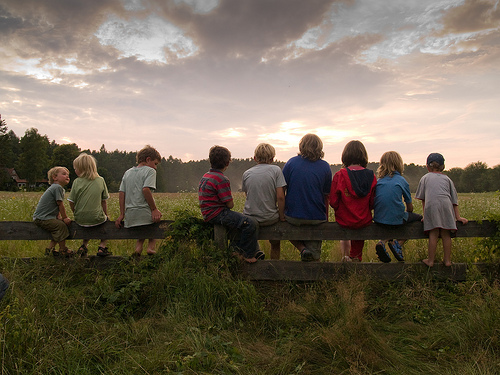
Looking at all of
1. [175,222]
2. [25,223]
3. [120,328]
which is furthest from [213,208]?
[25,223]

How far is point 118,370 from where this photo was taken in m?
2.84

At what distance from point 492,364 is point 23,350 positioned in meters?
4.01

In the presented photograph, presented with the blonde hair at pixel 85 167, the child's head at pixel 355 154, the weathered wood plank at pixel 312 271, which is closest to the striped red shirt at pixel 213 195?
the weathered wood plank at pixel 312 271

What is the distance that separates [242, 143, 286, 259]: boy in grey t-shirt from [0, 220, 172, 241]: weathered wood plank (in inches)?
50.6

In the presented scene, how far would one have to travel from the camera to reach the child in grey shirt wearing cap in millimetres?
4793

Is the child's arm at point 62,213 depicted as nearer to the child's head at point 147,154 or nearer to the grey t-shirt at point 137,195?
the grey t-shirt at point 137,195

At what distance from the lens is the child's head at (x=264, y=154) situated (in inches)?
208

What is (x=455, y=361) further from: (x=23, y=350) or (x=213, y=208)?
(x=23, y=350)

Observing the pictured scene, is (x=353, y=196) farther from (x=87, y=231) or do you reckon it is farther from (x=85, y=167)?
(x=85, y=167)

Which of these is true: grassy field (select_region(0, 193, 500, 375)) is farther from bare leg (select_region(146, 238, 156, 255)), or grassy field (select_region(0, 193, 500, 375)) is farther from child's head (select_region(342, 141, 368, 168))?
child's head (select_region(342, 141, 368, 168))

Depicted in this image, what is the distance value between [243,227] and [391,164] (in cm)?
250

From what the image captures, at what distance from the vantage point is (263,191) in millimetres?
5023

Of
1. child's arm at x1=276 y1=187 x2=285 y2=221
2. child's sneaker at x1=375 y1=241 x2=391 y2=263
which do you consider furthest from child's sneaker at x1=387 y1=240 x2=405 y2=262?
child's arm at x1=276 y1=187 x2=285 y2=221

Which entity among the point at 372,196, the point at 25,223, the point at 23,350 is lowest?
the point at 23,350
